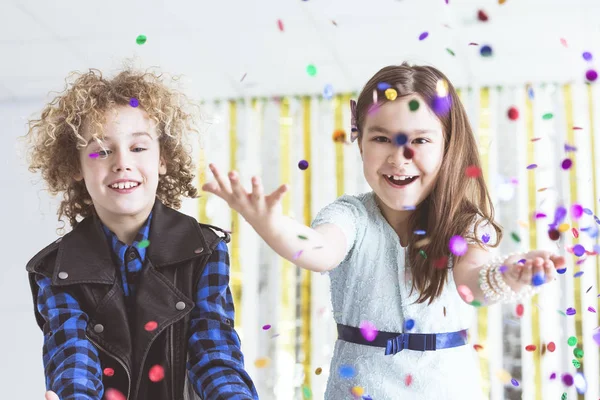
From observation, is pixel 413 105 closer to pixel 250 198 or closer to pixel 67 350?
pixel 250 198

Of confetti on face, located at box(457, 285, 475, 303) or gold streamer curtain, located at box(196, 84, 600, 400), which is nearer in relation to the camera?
confetti on face, located at box(457, 285, 475, 303)

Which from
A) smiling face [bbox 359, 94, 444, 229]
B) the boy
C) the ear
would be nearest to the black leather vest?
the boy

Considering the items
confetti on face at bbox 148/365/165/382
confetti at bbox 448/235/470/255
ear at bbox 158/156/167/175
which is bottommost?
confetti on face at bbox 148/365/165/382

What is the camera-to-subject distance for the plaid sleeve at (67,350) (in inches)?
51.1

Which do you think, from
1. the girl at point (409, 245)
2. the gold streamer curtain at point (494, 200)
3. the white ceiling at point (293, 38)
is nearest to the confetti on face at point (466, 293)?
the girl at point (409, 245)

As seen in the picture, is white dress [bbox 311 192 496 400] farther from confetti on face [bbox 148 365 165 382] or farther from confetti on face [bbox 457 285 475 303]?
confetti on face [bbox 148 365 165 382]

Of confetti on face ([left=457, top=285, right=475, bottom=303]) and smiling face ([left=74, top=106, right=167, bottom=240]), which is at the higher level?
smiling face ([left=74, top=106, right=167, bottom=240])

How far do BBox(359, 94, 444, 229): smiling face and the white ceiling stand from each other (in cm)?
182

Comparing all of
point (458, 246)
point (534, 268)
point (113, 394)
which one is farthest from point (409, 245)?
point (113, 394)

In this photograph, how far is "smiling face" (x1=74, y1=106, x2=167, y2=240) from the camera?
1442mm

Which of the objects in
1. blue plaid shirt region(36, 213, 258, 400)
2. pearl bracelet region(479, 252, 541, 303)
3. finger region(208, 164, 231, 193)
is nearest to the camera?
finger region(208, 164, 231, 193)

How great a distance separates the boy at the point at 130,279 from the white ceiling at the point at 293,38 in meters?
1.79

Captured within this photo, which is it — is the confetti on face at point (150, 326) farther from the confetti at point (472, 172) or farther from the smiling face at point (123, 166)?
the confetti at point (472, 172)

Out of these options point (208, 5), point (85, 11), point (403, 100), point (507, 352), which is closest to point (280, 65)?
point (208, 5)
